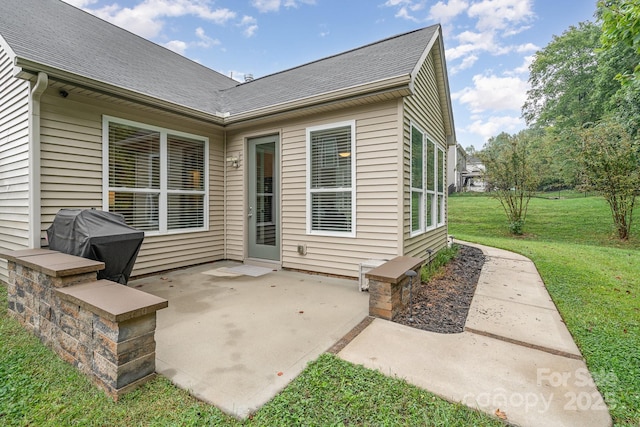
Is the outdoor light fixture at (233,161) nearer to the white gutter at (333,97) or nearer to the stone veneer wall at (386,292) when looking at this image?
the white gutter at (333,97)

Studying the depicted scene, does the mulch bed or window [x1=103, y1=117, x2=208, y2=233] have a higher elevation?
window [x1=103, y1=117, x2=208, y2=233]

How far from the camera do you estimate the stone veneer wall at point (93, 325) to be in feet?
6.15

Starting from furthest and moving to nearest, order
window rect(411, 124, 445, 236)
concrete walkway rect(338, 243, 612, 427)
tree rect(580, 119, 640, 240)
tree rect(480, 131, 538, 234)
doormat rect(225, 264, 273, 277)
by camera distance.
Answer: tree rect(480, 131, 538, 234)
tree rect(580, 119, 640, 240)
doormat rect(225, 264, 273, 277)
window rect(411, 124, 445, 236)
concrete walkway rect(338, 243, 612, 427)

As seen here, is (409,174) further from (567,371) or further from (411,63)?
(567,371)

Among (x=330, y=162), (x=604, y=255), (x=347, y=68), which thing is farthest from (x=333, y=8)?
(x=604, y=255)

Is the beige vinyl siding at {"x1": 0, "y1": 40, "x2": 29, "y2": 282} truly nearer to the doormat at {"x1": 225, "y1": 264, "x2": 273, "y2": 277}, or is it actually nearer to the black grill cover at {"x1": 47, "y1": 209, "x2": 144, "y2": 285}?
the black grill cover at {"x1": 47, "y1": 209, "x2": 144, "y2": 285}

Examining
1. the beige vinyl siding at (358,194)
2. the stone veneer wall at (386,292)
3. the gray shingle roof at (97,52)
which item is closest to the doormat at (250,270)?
the beige vinyl siding at (358,194)

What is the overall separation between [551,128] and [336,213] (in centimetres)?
2382

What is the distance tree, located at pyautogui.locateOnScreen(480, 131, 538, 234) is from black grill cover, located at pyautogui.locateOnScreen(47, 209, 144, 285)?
11.3 m

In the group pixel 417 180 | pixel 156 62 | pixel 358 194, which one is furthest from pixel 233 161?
pixel 417 180

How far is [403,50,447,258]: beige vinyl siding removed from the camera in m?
4.50

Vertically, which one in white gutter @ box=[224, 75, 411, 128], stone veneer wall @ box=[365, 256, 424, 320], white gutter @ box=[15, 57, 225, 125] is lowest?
stone veneer wall @ box=[365, 256, 424, 320]

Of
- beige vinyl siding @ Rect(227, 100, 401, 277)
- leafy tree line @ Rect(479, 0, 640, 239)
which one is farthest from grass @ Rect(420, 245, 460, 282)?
leafy tree line @ Rect(479, 0, 640, 239)

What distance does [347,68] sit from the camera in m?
5.53
